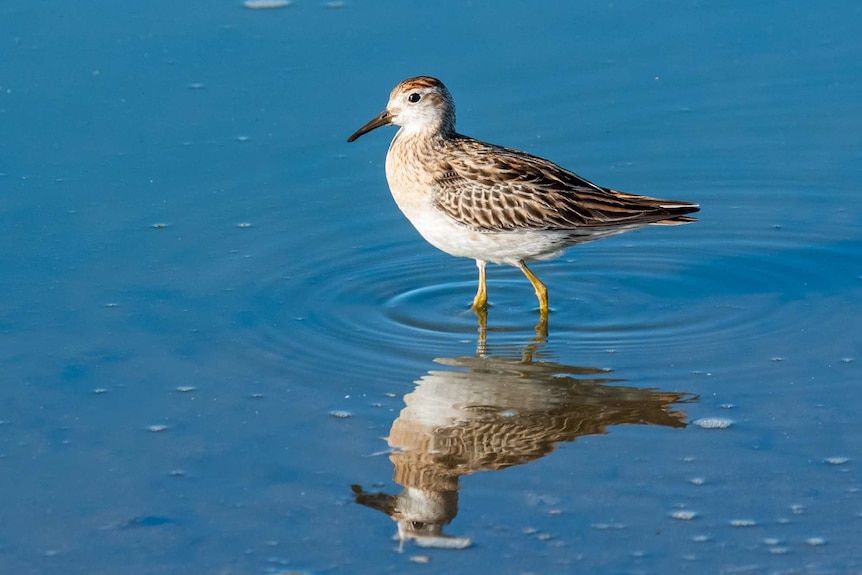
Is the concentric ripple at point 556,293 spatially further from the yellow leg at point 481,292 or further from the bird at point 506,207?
the bird at point 506,207

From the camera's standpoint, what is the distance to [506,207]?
9.56 metres

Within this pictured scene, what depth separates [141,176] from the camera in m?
11.0

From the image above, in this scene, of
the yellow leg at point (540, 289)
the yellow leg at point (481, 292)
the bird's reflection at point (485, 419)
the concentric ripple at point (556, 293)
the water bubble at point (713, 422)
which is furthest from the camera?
the yellow leg at point (481, 292)

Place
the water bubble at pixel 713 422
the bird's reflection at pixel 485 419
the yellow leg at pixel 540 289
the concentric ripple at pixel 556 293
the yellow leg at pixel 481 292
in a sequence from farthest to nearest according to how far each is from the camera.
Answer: the yellow leg at pixel 481 292
the yellow leg at pixel 540 289
the concentric ripple at pixel 556 293
the water bubble at pixel 713 422
the bird's reflection at pixel 485 419

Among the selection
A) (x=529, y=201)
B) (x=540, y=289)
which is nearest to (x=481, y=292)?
(x=540, y=289)

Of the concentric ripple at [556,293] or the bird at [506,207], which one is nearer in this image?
the concentric ripple at [556,293]

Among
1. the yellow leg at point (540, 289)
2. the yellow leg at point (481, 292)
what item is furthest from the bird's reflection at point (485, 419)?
the yellow leg at point (481, 292)

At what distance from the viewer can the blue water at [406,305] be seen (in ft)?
22.3

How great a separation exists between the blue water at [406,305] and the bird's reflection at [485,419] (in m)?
0.02

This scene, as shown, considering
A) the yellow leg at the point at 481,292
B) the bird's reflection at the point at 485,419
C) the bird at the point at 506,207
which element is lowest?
the bird's reflection at the point at 485,419

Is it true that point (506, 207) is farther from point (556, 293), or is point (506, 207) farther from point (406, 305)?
point (406, 305)

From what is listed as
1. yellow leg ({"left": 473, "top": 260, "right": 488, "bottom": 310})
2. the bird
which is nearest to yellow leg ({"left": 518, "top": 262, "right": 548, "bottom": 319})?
the bird

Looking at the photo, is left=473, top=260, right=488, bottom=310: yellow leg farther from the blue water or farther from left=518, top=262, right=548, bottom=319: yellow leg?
left=518, top=262, right=548, bottom=319: yellow leg

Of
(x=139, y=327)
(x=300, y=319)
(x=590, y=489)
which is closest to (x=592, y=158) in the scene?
(x=300, y=319)
